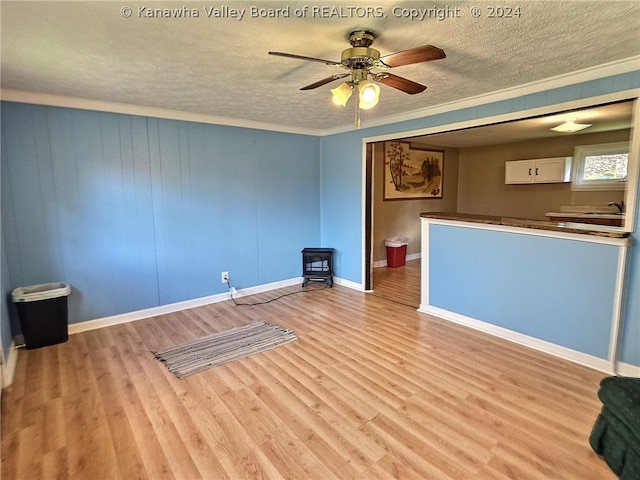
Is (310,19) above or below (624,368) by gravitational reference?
above

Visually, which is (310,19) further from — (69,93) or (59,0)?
(69,93)

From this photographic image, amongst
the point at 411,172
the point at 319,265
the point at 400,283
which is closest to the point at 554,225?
the point at 400,283

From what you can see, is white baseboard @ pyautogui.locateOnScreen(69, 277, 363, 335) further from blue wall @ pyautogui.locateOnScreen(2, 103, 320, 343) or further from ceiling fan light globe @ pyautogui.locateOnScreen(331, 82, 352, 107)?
ceiling fan light globe @ pyautogui.locateOnScreen(331, 82, 352, 107)

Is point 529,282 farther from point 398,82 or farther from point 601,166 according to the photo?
point 601,166

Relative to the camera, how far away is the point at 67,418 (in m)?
2.11

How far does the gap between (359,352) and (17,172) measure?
11.3 feet

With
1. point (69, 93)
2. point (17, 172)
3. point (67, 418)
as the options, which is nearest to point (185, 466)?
point (67, 418)

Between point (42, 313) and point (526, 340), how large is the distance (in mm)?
4346

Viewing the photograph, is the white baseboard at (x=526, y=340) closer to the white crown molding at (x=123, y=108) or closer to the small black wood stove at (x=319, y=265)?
the small black wood stove at (x=319, y=265)

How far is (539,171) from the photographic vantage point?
5539 millimetres

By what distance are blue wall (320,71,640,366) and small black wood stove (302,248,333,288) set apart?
7.5 inches

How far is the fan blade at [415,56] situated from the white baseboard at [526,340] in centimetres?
257

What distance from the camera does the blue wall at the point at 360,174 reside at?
247cm

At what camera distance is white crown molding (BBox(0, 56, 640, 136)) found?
2441 mm
